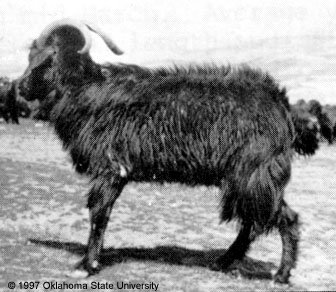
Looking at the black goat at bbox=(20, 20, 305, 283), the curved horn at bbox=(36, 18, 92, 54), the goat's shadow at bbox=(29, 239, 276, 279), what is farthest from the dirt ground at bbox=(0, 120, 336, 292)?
the curved horn at bbox=(36, 18, 92, 54)

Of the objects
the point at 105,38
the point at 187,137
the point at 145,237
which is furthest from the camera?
the point at 145,237

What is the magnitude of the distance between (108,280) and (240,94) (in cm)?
223

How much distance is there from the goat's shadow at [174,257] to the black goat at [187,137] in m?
0.38

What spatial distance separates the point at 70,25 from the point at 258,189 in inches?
105

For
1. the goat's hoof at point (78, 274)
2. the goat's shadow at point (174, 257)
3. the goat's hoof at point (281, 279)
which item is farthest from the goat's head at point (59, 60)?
the goat's hoof at point (281, 279)

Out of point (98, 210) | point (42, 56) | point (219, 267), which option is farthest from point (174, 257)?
point (42, 56)

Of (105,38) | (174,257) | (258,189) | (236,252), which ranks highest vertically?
(105,38)

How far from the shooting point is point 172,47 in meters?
122

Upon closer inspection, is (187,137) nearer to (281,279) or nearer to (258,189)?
(258,189)

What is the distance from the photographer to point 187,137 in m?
6.34

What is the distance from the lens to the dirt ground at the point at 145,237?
255 inches

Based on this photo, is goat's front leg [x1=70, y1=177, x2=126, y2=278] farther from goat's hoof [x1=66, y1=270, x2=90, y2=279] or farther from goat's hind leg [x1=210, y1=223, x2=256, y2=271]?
Answer: goat's hind leg [x1=210, y1=223, x2=256, y2=271]

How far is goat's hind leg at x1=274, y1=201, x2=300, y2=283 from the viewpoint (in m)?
6.41

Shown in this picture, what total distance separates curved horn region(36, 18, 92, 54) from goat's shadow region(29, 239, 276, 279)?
2.27m
